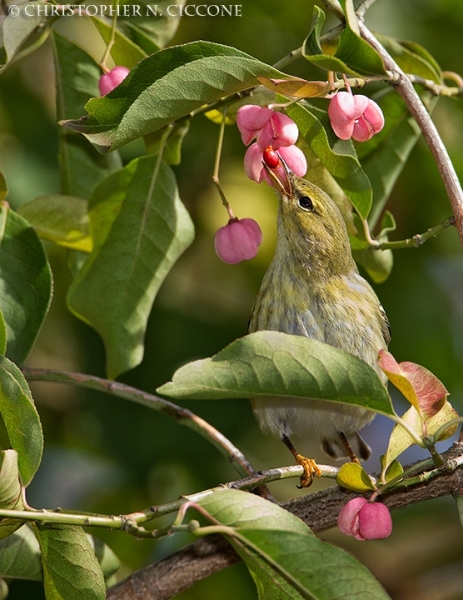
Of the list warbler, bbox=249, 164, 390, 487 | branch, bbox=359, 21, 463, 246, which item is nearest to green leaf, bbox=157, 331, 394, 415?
branch, bbox=359, 21, 463, 246

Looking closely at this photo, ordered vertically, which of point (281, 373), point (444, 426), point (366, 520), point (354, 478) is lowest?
point (366, 520)

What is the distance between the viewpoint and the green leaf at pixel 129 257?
2.57m

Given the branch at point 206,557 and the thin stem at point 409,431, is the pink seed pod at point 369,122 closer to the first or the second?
the thin stem at point 409,431

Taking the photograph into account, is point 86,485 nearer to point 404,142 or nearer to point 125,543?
point 125,543

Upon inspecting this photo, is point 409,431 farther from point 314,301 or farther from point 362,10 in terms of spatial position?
point 314,301

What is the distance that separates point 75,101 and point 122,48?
318 mm

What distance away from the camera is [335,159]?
90.0 inches

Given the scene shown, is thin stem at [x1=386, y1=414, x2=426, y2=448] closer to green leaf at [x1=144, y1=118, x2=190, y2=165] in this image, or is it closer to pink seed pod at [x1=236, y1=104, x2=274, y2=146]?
pink seed pod at [x1=236, y1=104, x2=274, y2=146]

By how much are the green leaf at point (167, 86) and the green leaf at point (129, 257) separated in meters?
0.69

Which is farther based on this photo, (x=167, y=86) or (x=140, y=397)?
(x=140, y=397)

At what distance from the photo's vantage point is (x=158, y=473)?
3895 millimetres

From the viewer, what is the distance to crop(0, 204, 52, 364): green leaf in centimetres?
233

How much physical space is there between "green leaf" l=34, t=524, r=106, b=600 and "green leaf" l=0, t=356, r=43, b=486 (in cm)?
15

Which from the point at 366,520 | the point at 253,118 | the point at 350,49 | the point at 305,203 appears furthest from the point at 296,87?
the point at 305,203
